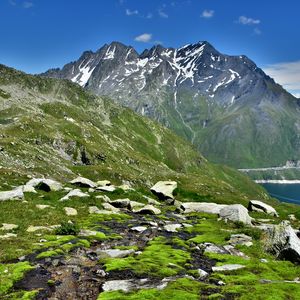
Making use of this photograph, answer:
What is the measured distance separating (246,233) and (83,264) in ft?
66.1

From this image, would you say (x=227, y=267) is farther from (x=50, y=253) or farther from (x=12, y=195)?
(x=12, y=195)

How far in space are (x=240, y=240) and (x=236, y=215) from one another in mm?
14506

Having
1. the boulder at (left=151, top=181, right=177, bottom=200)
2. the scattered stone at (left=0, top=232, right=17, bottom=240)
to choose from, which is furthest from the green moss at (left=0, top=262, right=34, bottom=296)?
the boulder at (left=151, top=181, right=177, bottom=200)

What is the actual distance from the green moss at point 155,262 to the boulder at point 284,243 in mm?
7810

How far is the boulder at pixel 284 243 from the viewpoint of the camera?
31328 millimetres

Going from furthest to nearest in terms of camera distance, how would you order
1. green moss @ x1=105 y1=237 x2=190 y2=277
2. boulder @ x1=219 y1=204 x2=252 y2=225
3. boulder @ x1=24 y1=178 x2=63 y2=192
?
boulder @ x1=24 y1=178 x2=63 y2=192
boulder @ x1=219 y1=204 x2=252 y2=225
green moss @ x1=105 y1=237 x2=190 y2=277

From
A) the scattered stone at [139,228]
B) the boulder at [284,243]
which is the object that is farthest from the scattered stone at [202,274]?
the scattered stone at [139,228]

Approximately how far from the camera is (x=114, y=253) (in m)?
30.6

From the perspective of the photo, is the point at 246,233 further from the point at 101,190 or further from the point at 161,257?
the point at 101,190

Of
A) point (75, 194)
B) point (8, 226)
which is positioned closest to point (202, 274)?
point (8, 226)

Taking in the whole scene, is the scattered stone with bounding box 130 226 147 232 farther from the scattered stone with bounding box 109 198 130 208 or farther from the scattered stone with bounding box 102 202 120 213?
the scattered stone with bounding box 109 198 130 208

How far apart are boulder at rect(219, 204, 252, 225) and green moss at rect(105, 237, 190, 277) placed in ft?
66.2

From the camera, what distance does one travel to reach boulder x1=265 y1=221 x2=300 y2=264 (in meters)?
31.3

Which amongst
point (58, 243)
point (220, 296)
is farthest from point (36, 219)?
point (220, 296)
